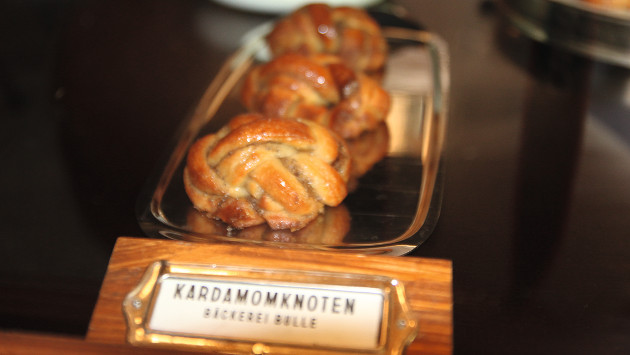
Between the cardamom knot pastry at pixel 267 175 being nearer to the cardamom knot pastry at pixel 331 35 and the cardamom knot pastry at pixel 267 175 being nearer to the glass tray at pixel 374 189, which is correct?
the glass tray at pixel 374 189

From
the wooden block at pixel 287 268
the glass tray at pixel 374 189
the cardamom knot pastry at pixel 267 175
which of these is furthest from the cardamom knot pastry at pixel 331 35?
the wooden block at pixel 287 268

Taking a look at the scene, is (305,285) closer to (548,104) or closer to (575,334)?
(575,334)

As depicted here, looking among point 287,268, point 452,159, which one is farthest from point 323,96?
point 287,268

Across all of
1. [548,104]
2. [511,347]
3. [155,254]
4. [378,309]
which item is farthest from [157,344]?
[548,104]

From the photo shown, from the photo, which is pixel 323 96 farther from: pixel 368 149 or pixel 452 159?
pixel 452 159

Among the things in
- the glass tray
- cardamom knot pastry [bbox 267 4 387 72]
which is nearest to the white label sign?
the glass tray

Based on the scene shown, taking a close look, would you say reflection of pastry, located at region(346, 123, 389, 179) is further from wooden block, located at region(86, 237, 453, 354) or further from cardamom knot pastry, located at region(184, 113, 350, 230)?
wooden block, located at region(86, 237, 453, 354)
